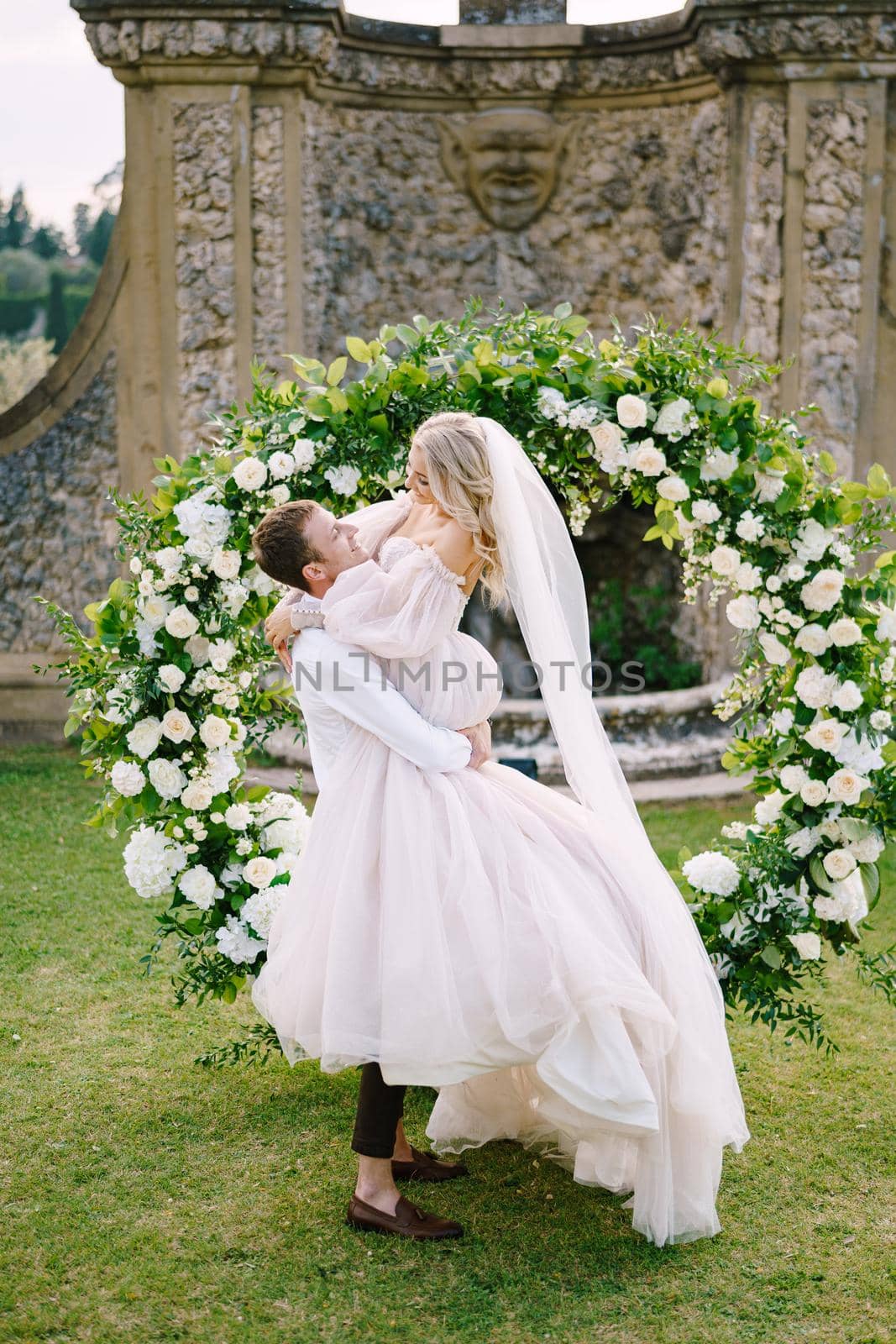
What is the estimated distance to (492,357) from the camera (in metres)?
4.09

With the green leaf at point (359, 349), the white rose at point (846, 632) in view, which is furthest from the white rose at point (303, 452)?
the white rose at point (846, 632)

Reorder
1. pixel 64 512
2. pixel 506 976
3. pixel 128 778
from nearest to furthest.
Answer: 1. pixel 506 976
2. pixel 128 778
3. pixel 64 512

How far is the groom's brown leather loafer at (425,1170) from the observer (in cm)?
377

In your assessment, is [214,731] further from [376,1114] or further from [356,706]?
[376,1114]

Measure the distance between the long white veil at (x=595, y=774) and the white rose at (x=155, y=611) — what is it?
118cm

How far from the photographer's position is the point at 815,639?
156 inches

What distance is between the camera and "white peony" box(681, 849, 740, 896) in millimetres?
4031

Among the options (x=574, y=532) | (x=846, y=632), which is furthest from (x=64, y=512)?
(x=846, y=632)

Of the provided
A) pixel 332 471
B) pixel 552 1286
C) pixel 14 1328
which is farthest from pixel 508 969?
pixel 332 471

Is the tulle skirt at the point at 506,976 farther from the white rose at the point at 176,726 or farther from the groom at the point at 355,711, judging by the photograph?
the white rose at the point at 176,726

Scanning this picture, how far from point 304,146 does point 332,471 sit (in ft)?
16.7

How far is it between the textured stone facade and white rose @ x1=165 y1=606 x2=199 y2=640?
4874 mm

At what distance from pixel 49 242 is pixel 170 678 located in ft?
98.6

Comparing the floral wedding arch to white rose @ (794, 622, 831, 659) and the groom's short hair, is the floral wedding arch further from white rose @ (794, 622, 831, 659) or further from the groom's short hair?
the groom's short hair
